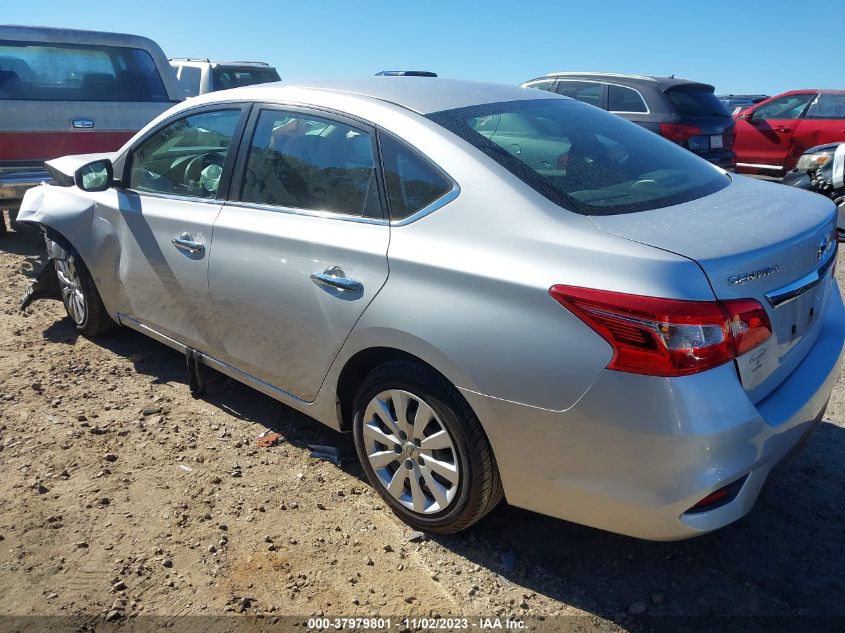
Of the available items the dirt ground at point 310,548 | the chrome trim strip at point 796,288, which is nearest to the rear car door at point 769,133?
the dirt ground at point 310,548

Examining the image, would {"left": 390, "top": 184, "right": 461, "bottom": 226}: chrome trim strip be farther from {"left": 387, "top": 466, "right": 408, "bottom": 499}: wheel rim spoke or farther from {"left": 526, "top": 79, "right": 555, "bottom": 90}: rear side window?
{"left": 526, "top": 79, "right": 555, "bottom": 90}: rear side window

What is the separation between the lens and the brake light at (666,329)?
198cm

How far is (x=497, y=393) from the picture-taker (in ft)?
7.46

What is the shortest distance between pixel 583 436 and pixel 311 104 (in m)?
1.82

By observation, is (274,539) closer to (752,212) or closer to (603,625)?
(603,625)

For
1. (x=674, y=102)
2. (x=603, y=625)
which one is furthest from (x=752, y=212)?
(x=674, y=102)

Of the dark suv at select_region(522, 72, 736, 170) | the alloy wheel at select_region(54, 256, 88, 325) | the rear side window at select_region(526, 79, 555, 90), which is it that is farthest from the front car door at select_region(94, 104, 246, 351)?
the rear side window at select_region(526, 79, 555, 90)

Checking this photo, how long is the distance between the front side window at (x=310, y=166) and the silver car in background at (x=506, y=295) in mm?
10

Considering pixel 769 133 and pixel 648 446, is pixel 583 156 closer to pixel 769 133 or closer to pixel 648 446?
pixel 648 446

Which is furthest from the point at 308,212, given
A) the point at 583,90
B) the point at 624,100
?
the point at 583,90

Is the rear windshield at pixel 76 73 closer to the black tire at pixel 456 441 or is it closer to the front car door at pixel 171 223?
the front car door at pixel 171 223

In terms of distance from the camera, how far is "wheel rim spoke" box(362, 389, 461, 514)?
2.57 meters

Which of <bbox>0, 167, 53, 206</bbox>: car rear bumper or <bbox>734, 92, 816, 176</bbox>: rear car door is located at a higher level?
<bbox>734, 92, 816, 176</bbox>: rear car door

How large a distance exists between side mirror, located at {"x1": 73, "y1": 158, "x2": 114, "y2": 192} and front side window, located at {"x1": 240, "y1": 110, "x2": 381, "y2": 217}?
123 centimetres
